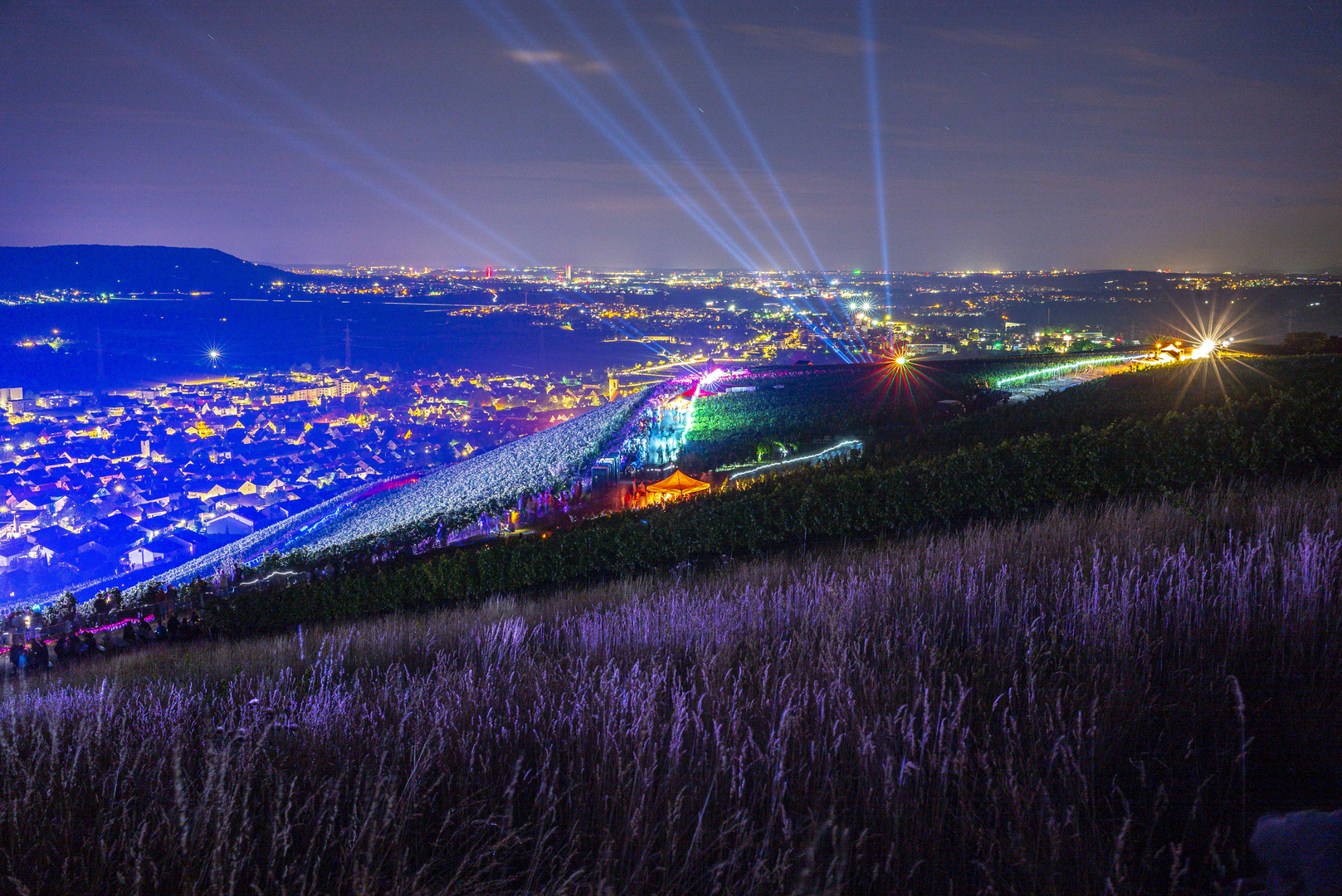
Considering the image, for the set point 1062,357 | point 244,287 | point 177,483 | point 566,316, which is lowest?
point 177,483

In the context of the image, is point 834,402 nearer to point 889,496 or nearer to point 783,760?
point 889,496

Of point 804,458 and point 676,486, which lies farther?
point 804,458

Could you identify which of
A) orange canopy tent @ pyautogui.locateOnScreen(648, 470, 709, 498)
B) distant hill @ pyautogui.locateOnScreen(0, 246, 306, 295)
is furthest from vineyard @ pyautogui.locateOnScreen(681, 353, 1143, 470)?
distant hill @ pyautogui.locateOnScreen(0, 246, 306, 295)

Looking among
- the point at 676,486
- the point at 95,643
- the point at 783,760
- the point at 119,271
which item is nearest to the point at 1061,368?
the point at 676,486

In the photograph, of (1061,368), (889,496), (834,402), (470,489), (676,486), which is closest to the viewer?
(889,496)

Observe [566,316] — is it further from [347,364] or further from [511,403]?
[511,403]

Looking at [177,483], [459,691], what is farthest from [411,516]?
[177,483]
